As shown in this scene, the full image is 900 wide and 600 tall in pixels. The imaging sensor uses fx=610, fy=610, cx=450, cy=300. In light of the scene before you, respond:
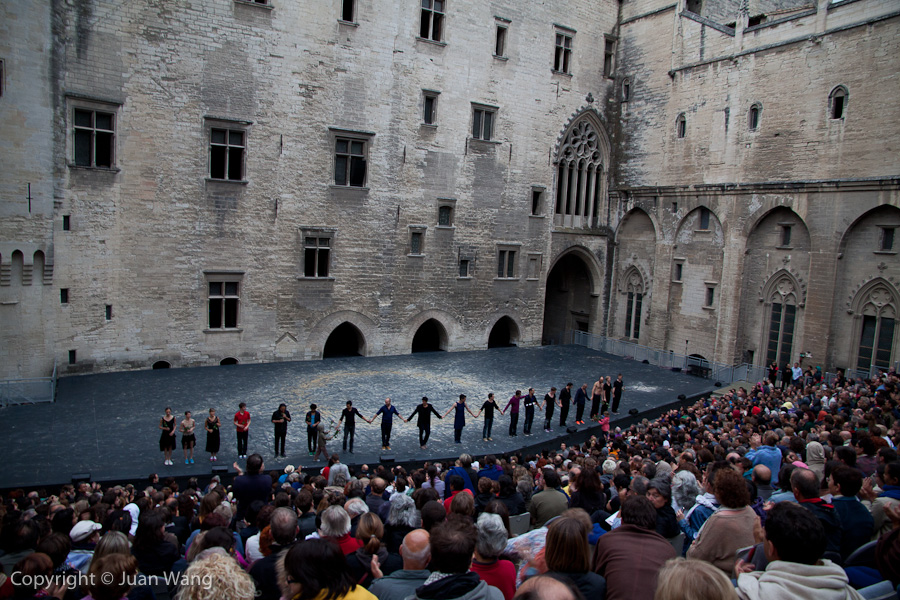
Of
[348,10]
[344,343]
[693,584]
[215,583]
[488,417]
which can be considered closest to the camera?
[693,584]

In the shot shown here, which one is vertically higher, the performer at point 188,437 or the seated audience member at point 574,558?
the seated audience member at point 574,558

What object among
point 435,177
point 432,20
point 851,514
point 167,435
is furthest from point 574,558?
point 432,20

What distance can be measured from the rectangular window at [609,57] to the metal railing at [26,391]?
26.0m

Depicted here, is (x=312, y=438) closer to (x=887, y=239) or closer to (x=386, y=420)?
(x=386, y=420)

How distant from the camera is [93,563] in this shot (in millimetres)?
3711

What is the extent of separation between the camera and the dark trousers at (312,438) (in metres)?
13.7

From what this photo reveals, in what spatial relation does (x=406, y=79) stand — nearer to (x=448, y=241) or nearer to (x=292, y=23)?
(x=292, y=23)

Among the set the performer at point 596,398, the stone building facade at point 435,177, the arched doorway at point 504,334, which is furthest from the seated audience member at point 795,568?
the arched doorway at point 504,334

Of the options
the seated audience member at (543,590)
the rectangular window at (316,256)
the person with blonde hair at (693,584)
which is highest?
the rectangular window at (316,256)

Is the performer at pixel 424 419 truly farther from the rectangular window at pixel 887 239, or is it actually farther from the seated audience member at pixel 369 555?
the rectangular window at pixel 887 239

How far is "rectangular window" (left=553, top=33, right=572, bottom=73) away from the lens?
27.9 metres

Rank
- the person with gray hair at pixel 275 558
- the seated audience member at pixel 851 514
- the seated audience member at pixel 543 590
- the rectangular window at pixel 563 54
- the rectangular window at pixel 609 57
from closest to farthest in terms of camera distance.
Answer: the seated audience member at pixel 543 590
the person with gray hair at pixel 275 558
the seated audience member at pixel 851 514
the rectangular window at pixel 563 54
the rectangular window at pixel 609 57

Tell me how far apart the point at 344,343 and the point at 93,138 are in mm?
12077

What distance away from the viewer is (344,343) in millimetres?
26250
